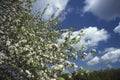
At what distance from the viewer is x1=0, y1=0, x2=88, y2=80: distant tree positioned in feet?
39.6

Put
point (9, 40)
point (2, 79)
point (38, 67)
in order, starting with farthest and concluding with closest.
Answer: point (2, 79) → point (9, 40) → point (38, 67)

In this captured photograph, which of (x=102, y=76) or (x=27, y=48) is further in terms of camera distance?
(x=102, y=76)

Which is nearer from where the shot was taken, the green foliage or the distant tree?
the distant tree

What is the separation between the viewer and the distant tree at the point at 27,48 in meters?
12.1

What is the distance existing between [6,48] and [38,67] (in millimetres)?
1658

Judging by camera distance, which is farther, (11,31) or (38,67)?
(11,31)

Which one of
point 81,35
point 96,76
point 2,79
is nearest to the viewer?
point 2,79

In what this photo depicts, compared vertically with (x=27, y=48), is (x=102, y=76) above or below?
above

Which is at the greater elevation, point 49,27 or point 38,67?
point 49,27

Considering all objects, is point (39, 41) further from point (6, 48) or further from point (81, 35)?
point (81, 35)

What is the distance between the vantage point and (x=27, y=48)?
12.2m

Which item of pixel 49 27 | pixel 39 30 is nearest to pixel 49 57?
pixel 39 30

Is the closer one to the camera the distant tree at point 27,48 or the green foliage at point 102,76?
the distant tree at point 27,48

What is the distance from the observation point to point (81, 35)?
49.9ft
